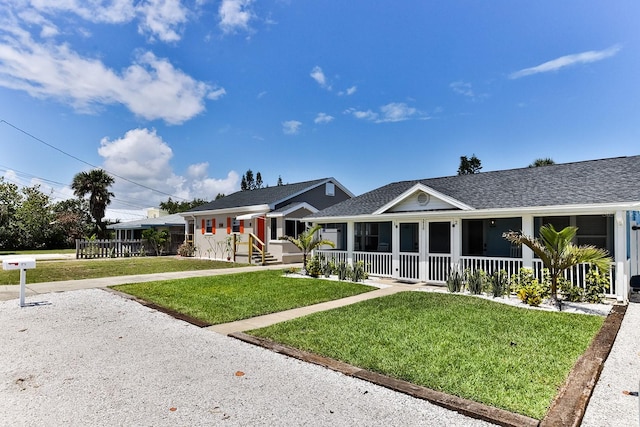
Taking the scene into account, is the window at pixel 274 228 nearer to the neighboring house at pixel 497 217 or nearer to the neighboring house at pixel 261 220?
the neighboring house at pixel 261 220

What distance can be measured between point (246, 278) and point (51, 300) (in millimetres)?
5890

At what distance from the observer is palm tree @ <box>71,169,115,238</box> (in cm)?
3659

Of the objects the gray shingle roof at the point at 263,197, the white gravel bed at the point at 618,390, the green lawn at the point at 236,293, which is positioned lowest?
the green lawn at the point at 236,293

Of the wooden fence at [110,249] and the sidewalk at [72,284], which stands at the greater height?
the wooden fence at [110,249]

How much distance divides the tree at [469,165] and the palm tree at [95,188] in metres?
44.3

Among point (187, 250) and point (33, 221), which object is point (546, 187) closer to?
point (187, 250)

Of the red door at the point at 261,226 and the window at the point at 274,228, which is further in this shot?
the red door at the point at 261,226

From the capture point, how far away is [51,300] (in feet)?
31.9

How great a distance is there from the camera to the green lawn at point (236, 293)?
8172 millimetres

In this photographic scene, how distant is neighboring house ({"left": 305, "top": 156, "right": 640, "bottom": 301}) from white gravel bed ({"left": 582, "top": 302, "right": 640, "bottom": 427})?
4.20 metres

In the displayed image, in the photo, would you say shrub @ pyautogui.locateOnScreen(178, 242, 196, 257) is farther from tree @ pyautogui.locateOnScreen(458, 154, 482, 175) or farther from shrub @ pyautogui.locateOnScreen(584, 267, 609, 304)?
tree @ pyautogui.locateOnScreen(458, 154, 482, 175)

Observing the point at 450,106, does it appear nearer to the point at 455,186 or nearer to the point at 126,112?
the point at 455,186

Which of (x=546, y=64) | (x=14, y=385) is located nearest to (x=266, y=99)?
(x=546, y=64)

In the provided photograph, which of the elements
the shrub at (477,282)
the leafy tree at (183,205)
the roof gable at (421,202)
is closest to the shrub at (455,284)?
the shrub at (477,282)
